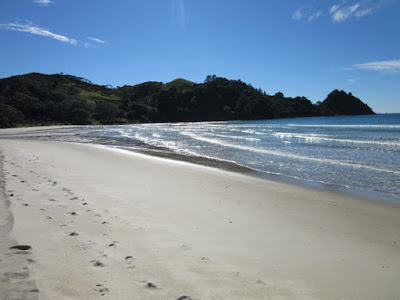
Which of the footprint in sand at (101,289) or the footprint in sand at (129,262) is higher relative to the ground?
the footprint in sand at (101,289)

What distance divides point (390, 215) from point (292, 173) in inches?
265

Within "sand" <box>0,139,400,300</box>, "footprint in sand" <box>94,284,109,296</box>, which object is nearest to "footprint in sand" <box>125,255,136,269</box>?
"sand" <box>0,139,400,300</box>

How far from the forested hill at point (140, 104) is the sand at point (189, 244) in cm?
6534

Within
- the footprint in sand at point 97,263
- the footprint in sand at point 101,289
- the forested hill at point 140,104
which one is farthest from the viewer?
the forested hill at point 140,104

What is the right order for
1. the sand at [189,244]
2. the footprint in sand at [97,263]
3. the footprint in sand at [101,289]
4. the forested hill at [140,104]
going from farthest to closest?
the forested hill at [140,104] → the footprint in sand at [97,263] → the sand at [189,244] → the footprint in sand at [101,289]

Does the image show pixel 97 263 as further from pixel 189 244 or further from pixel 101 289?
pixel 189 244

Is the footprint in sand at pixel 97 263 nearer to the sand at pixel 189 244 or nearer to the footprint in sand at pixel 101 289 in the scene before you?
the sand at pixel 189 244

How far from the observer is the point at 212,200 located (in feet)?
28.8

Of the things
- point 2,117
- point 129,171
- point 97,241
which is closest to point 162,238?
point 97,241

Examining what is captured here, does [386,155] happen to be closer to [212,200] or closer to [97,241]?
[212,200]

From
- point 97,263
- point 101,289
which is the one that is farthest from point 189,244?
point 101,289

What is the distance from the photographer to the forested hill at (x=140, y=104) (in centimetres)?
8200

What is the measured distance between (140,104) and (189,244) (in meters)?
121

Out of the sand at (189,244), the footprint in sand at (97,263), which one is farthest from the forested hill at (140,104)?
the footprint in sand at (97,263)
